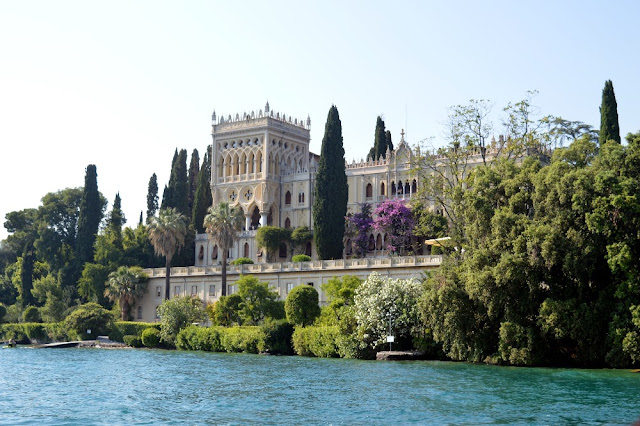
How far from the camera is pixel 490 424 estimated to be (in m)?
23.5

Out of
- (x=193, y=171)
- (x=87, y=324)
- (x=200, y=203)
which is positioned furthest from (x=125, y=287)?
(x=193, y=171)

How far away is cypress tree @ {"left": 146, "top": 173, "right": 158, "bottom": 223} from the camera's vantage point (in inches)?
3676

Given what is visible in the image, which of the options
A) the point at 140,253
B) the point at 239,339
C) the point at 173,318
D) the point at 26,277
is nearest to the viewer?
the point at 239,339

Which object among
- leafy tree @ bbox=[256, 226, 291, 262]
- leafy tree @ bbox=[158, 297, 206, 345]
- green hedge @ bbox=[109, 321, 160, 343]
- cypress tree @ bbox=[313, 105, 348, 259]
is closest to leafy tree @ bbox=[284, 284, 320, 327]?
leafy tree @ bbox=[158, 297, 206, 345]

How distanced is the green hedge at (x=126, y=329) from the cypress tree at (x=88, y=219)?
14.4 meters

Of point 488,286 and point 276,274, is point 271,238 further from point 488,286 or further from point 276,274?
point 488,286

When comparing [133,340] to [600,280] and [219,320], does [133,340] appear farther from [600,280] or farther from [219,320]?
[600,280]

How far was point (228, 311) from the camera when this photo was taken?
5947 centimetres

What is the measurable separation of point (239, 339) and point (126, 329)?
13557 mm

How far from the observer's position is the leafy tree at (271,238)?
75000 millimetres

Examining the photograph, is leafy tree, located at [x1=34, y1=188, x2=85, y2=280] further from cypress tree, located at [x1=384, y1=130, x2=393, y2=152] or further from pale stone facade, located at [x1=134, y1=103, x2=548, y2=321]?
cypress tree, located at [x1=384, y1=130, x2=393, y2=152]

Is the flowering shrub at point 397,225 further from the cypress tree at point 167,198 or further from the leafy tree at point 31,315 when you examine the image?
the leafy tree at point 31,315

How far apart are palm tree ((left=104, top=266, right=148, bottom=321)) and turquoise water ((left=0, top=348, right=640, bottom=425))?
27.8 m

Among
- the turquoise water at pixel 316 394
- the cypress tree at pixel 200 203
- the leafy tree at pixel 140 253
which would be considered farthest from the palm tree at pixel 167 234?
the turquoise water at pixel 316 394
